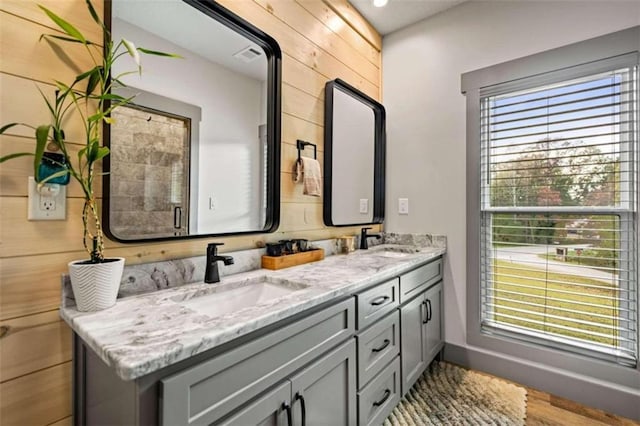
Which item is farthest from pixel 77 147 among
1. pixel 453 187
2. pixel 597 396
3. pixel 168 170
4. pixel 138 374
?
pixel 597 396

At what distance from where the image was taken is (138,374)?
61cm

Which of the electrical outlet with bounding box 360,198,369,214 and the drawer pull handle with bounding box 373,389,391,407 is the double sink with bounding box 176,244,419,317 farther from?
the electrical outlet with bounding box 360,198,369,214

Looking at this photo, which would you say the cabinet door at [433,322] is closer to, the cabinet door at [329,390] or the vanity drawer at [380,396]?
the vanity drawer at [380,396]

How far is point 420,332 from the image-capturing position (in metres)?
1.92

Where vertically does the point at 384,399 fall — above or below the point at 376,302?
below

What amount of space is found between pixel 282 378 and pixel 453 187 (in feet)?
6.13

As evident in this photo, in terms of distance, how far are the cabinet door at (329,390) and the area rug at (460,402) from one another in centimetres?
54

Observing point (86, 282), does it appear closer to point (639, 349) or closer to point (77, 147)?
point (77, 147)

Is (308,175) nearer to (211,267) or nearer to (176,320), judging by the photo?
(211,267)

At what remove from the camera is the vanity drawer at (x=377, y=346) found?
4.42ft

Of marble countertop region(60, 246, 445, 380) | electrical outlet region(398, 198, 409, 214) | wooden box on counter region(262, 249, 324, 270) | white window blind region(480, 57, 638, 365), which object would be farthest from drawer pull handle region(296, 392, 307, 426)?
electrical outlet region(398, 198, 409, 214)

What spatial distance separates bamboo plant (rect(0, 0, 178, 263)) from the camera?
92 cm

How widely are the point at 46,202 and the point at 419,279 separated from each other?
1.82m

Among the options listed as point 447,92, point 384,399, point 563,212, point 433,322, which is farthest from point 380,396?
point 447,92
